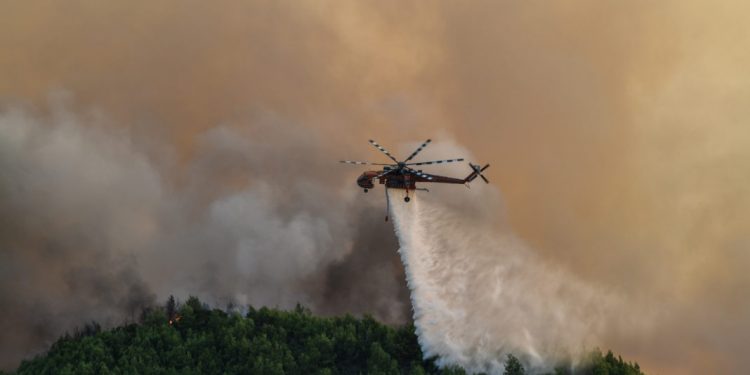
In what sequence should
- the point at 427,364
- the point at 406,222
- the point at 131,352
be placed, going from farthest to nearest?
the point at 131,352, the point at 427,364, the point at 406,222

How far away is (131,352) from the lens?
191m

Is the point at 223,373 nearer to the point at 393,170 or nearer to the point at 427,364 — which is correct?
the point at 427,364

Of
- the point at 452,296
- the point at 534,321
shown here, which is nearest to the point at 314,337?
the point at 452,296

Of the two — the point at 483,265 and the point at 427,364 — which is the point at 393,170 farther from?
the point at 427,364

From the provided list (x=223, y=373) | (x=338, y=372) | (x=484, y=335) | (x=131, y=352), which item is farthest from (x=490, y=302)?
(x=131, y=352)

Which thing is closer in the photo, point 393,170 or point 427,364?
point 393,170

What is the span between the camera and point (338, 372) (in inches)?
7229

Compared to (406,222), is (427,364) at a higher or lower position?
lower

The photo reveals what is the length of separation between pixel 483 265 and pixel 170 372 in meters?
78.4

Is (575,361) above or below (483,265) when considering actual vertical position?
below

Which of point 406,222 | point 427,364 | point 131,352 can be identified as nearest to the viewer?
point 406,222

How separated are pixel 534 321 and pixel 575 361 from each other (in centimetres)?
1251

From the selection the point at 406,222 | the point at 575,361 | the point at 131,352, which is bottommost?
the point at 575,361

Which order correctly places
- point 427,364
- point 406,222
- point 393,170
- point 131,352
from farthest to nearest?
1. point 131,352
2. point 427,364
3. point 406,222
4. point 393,170
